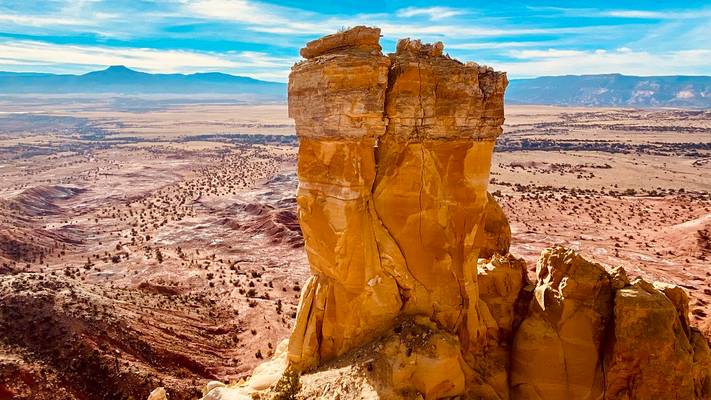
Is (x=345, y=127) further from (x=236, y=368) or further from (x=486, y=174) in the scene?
(x=236, y=368)

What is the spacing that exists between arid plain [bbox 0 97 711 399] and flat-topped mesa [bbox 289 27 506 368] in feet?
46.7

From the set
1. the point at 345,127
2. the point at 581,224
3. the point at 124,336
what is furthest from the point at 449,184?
the point at 581,224

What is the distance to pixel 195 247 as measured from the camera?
5212cm

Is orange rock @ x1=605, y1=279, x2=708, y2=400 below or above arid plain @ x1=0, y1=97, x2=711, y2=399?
above

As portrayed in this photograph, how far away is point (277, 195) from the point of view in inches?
2963

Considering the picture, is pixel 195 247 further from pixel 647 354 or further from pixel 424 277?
A: pixel 647 354

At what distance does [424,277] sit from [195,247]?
4281 centimetres

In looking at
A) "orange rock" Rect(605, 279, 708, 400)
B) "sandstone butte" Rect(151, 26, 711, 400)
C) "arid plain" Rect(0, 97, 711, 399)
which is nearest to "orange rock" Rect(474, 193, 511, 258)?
"sandstone butte" Rect(151, 26, 711, 400)

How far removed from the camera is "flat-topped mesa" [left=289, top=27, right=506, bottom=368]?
13070mm

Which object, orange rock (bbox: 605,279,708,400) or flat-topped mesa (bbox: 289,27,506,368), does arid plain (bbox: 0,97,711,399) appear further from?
flat-topped mesa (bbox: 289,27,506,368)

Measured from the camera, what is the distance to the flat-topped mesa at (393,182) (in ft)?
42.9

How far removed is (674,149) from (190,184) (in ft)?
387

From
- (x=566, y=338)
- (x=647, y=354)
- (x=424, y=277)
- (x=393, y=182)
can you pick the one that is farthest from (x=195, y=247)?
(x=647, y=354)

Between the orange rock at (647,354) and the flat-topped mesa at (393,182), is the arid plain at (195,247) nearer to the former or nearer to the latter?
the orange rock at (647,354)
